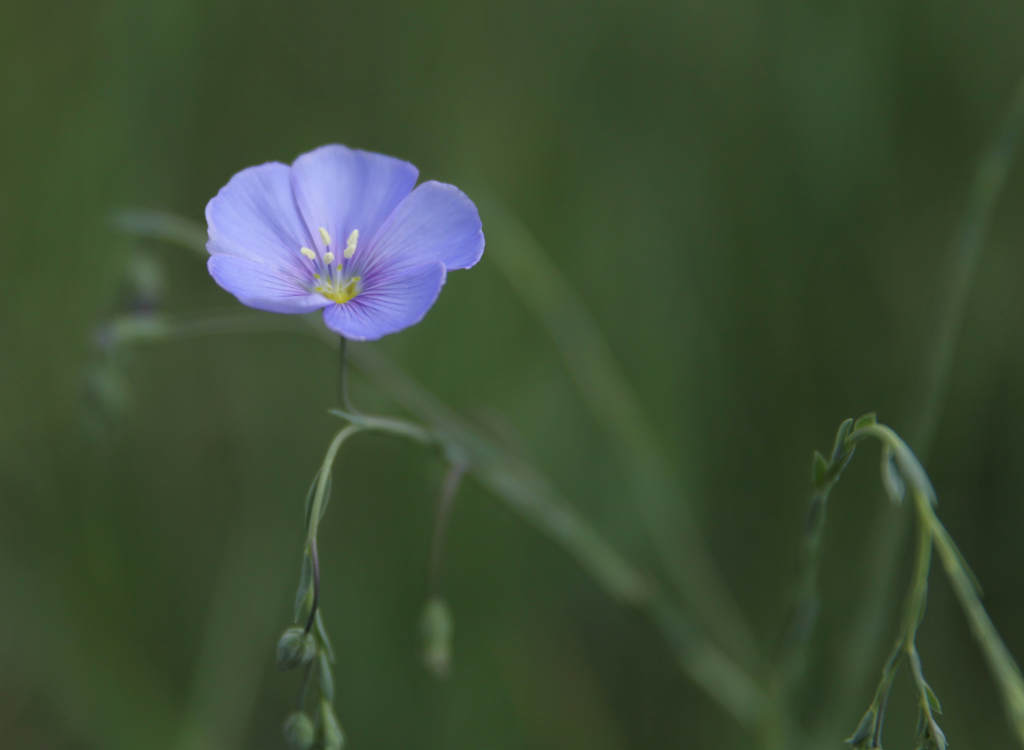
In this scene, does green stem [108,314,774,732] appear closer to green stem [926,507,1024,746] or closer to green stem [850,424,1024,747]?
green stem [850,424,1024,747]

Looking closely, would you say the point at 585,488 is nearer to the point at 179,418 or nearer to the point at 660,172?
the point at 660,172

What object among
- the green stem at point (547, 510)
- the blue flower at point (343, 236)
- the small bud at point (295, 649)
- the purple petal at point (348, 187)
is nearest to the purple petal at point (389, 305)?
the blue flower at point (343, 236)

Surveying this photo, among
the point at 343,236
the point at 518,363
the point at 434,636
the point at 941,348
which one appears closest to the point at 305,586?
the point at 434,636

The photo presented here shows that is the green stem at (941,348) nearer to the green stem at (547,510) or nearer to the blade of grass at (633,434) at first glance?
the green stem at (547,510)

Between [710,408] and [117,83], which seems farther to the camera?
[117,83]

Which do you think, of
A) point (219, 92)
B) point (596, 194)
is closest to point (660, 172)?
point (596, 194)

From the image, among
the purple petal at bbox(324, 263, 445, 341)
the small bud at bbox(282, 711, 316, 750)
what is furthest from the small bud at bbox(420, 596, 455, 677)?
the purple petal at bbox(324, 263, 445, 341)

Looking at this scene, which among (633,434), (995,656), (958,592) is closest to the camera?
(995,656)

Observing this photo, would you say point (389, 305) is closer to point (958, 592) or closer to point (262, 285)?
point (262, 285)
